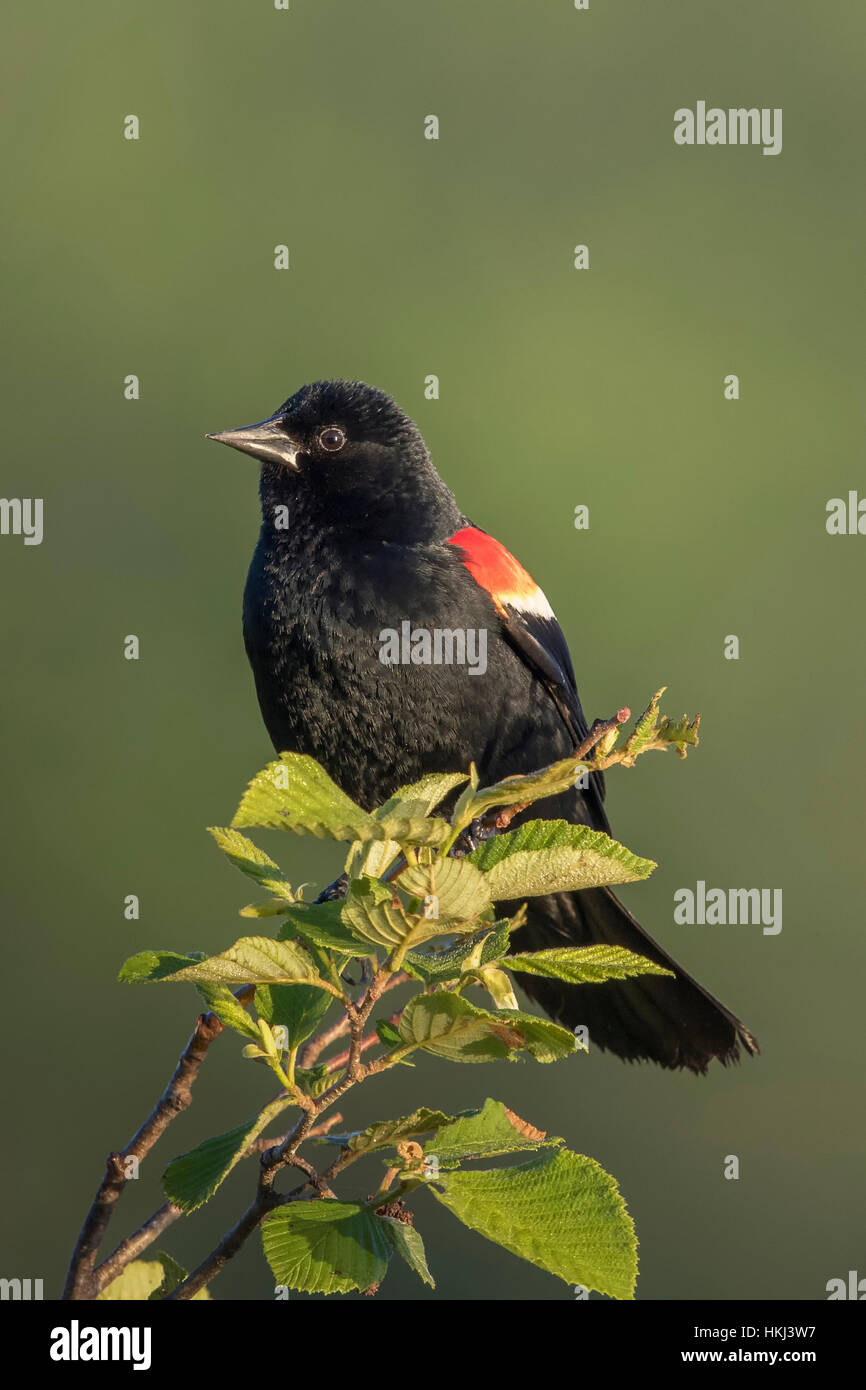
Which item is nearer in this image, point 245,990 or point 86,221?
point 245,990

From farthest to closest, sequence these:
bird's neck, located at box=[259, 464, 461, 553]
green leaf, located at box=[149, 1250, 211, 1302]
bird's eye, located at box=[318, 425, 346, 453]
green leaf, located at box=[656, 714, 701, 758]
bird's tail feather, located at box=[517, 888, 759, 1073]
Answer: bird's eye, located at box=[318, 425, 346, 453], bird's neck, located at box=[259, 464, 461, 553], bird's tail feather, located at box=[517, 888, 759, 1073], green leaf, located at box=[149, 1250, 211, 1302], green leaf, located at box=[656, 714, 701, 758]

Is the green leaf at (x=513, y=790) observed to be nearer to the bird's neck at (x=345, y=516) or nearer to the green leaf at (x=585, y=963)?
the green leaf at (x=585, y=963)

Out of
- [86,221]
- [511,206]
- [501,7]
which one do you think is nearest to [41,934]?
[86,221]

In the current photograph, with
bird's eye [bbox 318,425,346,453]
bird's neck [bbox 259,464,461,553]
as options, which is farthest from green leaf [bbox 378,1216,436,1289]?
bird's eye [bbox 318,425,346,453]

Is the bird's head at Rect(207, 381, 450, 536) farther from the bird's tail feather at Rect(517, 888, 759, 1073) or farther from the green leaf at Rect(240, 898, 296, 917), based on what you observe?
the green leaf at Rect(240, 898, 296, 917)

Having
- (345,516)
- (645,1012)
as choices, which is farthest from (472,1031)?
(345,516)

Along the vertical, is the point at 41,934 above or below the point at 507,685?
below

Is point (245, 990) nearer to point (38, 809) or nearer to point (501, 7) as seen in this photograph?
point (38, 809)
